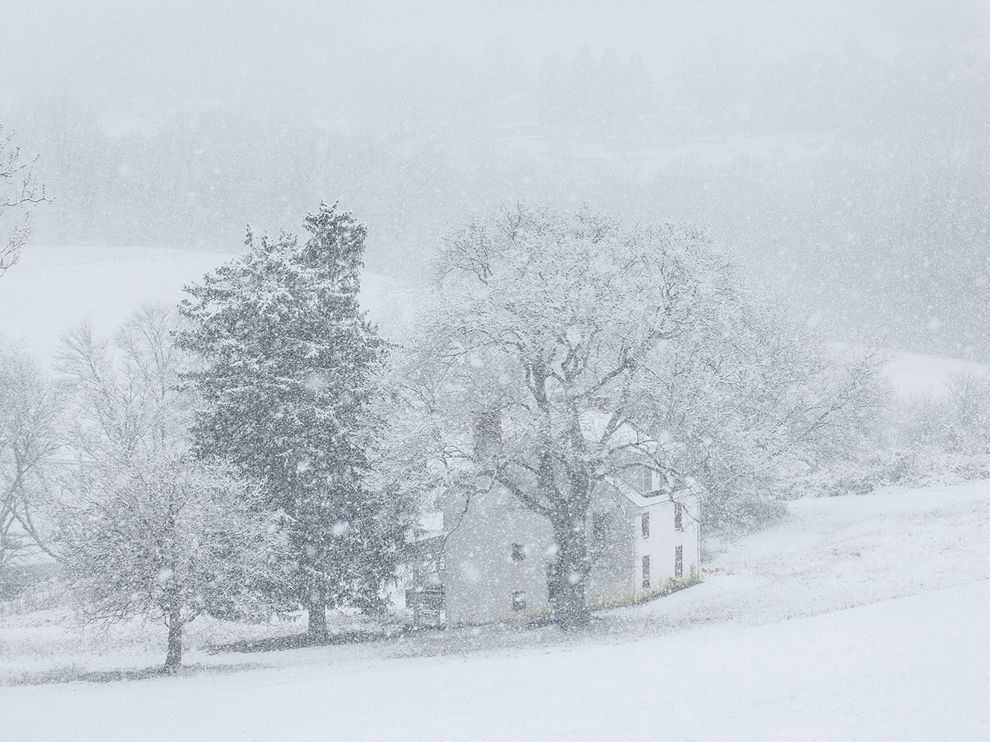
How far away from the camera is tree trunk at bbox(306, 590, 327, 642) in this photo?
33.4 m

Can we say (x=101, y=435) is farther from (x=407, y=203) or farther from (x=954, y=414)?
(x=954, y=414)

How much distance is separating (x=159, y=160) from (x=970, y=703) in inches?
4128

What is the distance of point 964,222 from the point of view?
110438 millimetres

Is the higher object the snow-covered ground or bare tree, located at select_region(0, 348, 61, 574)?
the snow-covered ground

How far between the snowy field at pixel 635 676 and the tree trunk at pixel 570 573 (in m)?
0.87

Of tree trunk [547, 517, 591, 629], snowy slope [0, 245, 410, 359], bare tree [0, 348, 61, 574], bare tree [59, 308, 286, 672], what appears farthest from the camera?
snowy slope [0, 245, 410, 359]

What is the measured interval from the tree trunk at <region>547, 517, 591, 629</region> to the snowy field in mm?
867

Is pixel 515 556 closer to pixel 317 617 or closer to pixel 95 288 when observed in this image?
pixel 317 617

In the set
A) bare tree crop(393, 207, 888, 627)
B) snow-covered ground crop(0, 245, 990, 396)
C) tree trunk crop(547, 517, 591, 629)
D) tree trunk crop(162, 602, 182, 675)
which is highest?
snow-covered ground crop(0, 245, 990, 396)

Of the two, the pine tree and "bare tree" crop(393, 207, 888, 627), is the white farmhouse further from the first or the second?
"bare tree" crop(393, 207, 888, 627)

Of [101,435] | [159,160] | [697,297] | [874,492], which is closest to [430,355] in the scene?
[697,297]

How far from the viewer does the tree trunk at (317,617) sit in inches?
1316

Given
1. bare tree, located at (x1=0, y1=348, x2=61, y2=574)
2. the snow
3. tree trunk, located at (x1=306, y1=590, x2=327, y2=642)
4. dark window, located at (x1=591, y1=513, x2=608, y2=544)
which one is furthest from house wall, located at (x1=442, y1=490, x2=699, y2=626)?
the snow

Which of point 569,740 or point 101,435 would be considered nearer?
point 569,740
